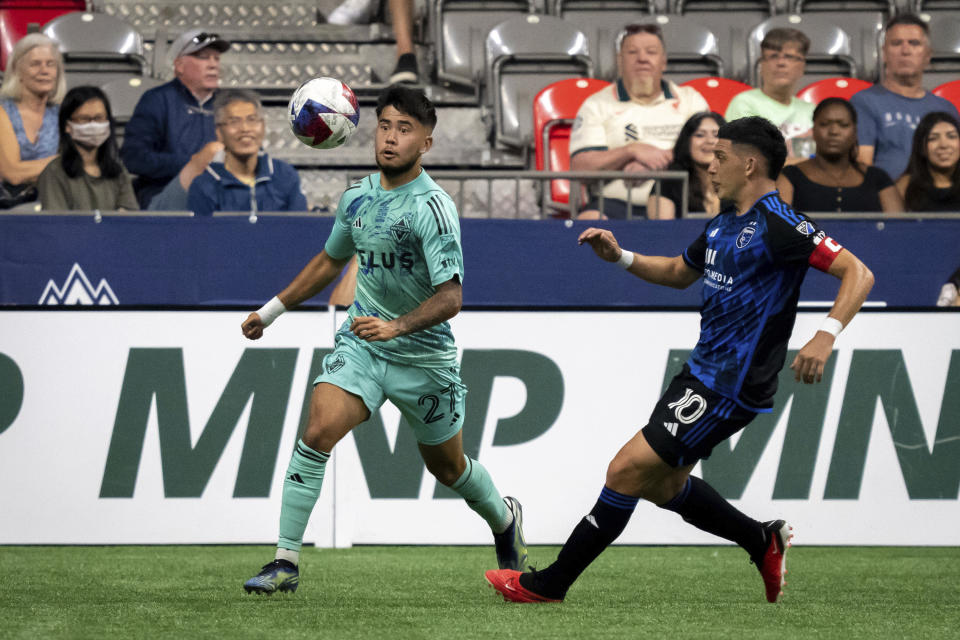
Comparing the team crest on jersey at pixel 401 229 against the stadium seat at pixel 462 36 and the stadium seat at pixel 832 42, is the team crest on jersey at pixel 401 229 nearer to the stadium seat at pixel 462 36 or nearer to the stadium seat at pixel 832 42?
the stadium seat at pixel 462 36

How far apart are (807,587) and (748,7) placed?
27.4 ft

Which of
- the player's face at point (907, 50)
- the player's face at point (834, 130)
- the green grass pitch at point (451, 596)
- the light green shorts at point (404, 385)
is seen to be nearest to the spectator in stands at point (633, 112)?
the player's face at point (834, 130)

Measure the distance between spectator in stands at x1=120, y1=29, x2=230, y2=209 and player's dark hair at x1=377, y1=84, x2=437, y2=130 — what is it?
4.05m

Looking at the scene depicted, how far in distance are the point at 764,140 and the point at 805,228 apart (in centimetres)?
42

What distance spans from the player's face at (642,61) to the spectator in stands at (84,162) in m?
3.63

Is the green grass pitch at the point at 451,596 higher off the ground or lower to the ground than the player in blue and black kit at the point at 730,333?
lower

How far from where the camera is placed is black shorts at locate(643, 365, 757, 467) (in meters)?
5.04

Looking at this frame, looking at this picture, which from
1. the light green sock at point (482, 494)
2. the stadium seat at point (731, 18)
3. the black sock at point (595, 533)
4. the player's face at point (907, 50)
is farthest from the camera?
the stadium seat at point (731, 18)

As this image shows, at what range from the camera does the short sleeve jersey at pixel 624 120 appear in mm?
9578

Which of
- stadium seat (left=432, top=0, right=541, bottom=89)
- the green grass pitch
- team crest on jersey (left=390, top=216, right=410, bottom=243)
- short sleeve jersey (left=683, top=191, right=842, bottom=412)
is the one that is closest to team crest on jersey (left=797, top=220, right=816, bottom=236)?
short sleeve jersey (left=683, top=191, right=842, bottom=412)

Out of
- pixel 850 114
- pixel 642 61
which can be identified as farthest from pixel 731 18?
pixel 850 114

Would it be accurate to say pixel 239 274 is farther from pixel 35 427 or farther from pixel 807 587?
pixel 807 587

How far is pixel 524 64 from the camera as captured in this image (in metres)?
11.8

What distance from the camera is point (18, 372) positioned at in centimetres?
756
